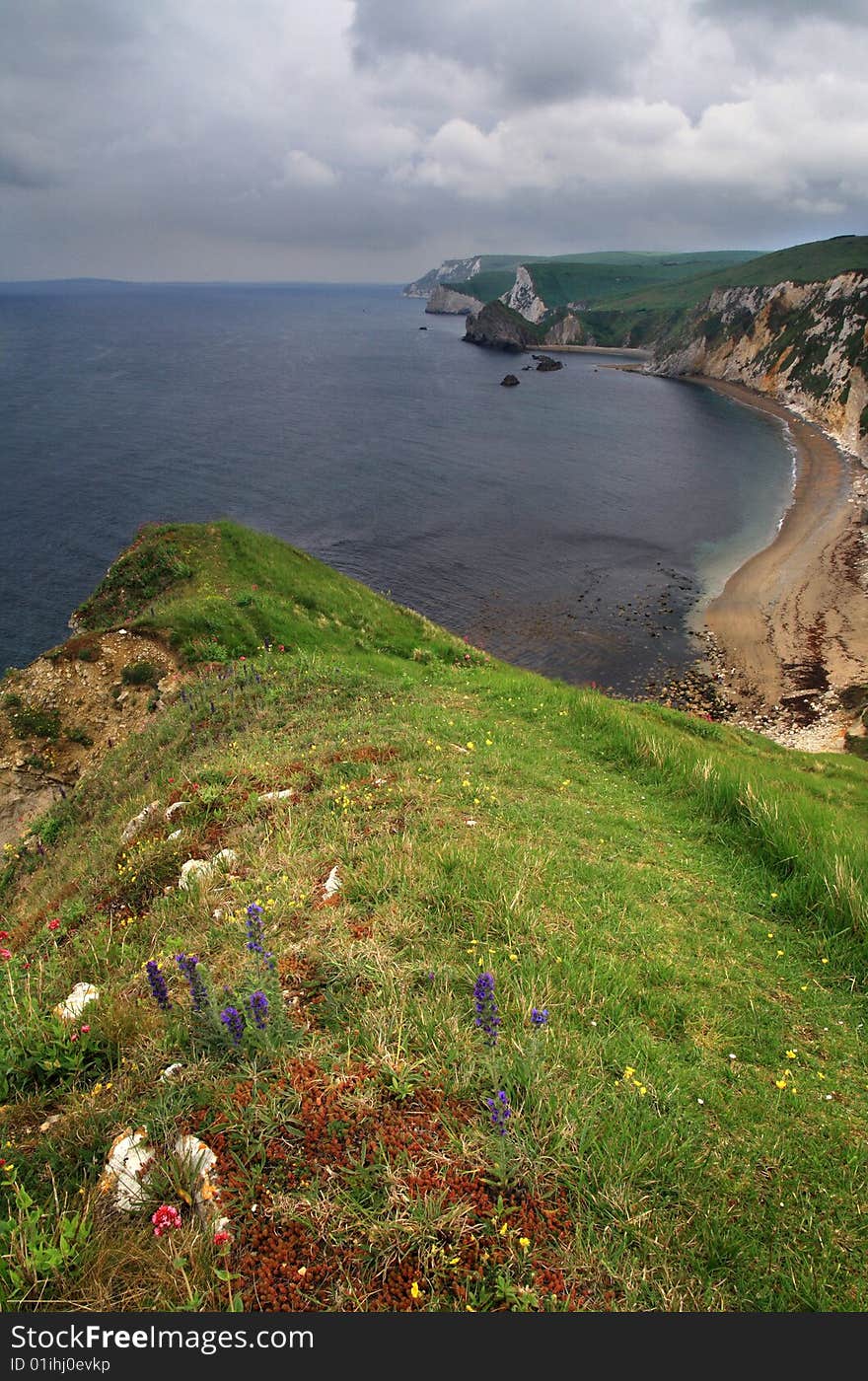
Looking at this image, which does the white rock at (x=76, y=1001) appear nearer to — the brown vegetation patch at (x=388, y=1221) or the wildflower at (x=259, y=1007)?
the wildflower at (x=259, y=1007)

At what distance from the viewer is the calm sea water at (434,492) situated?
4959 cm

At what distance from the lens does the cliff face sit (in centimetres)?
10194

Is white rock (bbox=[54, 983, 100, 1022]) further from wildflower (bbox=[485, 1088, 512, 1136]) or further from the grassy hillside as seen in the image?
wildflower (bbox=[485, 1088, 512, 1136])

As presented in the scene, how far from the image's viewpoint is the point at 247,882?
7.25 metres

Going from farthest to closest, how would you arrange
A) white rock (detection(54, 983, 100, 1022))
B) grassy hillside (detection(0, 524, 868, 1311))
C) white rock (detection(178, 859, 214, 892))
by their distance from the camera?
white rock (detection(178, 859, 214, 892)), white rock (detection(54, 983, 100, 1022)), grassy hillside (detection(0, 524, 868, 1311))

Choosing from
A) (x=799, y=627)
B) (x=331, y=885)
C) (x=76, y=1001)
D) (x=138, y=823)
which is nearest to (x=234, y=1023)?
(x=76, y=1001)

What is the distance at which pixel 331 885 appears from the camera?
723 centimetres

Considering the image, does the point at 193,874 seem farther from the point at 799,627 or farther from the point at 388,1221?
the point at 799,627

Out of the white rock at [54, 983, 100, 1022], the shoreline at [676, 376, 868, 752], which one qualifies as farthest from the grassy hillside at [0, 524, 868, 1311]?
the shoreline at [676, 376, 868, 752]

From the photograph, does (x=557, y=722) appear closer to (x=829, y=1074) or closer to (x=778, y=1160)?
(x=829, y=1074)

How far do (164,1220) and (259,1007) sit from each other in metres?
1.30

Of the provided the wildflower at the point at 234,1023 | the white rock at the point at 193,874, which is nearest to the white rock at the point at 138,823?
the white rock at the point at 193,874

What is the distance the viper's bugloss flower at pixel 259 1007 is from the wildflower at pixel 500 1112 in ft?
5.72

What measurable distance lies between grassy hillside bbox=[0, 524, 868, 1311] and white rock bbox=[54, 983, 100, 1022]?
180 millimetres
